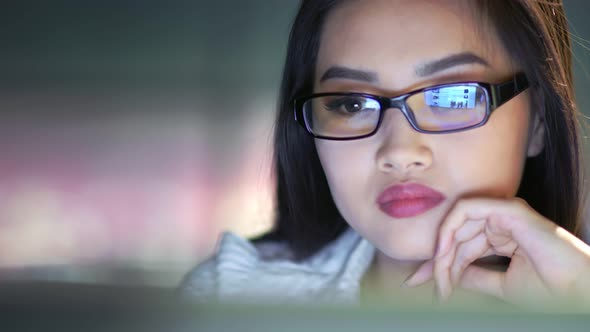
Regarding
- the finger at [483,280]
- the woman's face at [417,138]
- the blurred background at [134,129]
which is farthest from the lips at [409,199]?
the blurred background at [134,129]

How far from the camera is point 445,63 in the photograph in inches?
42.0

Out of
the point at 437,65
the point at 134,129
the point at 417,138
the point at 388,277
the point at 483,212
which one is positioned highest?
the point at 134,129

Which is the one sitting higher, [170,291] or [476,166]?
[476,166]

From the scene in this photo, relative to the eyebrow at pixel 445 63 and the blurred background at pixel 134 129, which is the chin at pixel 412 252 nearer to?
the eyebrow at pixel 445 63

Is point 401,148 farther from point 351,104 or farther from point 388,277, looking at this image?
point 388,277

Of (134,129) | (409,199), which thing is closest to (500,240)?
(409,199)

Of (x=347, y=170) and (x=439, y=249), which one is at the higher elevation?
(x=347, y=170)

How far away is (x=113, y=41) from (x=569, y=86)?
1733 mm

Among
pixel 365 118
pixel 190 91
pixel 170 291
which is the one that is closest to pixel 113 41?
pixel 190 91

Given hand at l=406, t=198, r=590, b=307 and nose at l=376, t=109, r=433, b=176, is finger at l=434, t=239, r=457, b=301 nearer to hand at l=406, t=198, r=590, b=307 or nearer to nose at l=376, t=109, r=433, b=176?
hand at l=406, t=198, r=590, b=307

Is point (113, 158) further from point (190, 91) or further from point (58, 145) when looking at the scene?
point (190, 91)

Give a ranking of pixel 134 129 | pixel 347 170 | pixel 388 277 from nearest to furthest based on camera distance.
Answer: pixel 347 170
pixel 388 277
pixel 134 129

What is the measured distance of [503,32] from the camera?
112cm

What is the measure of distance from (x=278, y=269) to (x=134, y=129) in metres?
1.42
